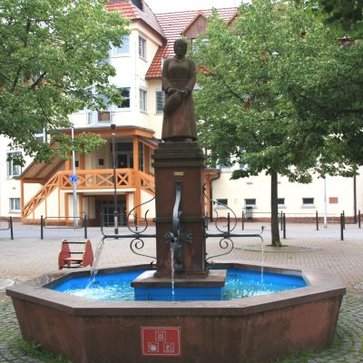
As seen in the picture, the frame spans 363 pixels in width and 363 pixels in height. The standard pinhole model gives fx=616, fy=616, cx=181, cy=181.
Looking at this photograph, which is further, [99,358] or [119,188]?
[119,188]

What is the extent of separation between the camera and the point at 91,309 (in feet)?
20.2

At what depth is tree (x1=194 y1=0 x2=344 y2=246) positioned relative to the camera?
689 inches

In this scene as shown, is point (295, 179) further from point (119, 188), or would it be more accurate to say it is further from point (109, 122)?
point (109, 122)

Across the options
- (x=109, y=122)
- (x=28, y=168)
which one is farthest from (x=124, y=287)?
(x=28, y=168)

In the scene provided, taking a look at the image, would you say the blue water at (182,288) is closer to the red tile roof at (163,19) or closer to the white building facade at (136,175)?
the white building facade at (136,175)

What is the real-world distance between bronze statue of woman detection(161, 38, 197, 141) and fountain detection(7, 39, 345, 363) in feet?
0.78

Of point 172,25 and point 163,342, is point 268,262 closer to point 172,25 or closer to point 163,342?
point 163,342

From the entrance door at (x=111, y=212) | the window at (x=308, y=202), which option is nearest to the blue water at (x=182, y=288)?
the entrance door at (x=111, y=212)

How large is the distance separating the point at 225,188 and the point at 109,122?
8637 mm

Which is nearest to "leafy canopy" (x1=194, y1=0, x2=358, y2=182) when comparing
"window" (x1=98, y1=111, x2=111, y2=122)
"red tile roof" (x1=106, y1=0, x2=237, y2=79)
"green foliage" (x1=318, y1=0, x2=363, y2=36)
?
"green foliage" (x1=318, y1=0, x2=363, y2=36)

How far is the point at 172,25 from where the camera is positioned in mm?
43938

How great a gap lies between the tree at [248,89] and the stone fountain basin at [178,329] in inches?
392

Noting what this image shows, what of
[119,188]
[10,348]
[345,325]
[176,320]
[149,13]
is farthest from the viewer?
[149,13]

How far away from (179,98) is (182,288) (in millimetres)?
2511
